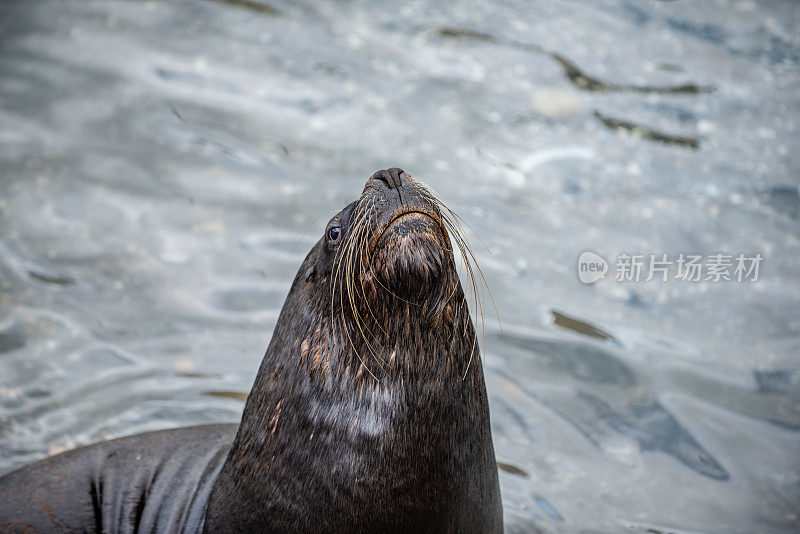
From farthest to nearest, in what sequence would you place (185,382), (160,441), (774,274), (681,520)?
(774,274) < (185,382) < (681,520) < (160,441)

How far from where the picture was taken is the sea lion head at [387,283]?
102 inches

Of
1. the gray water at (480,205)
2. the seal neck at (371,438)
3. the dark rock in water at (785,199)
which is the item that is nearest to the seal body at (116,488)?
the seal neck at (371,438)

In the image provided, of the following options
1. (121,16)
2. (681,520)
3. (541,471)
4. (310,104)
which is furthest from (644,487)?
(121,16)

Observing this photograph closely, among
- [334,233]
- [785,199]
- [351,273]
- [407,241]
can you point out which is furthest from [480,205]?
[407,241]

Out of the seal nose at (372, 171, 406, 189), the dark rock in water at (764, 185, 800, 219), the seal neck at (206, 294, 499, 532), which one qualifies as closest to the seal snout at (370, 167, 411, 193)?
the seal nose at (372, 171, 406, 189)

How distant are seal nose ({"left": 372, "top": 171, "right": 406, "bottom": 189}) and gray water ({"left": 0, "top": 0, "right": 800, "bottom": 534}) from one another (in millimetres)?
1826

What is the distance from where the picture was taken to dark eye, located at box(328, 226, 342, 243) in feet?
9.42

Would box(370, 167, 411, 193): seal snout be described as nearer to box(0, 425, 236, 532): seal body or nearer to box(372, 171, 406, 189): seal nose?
box(372, 171, 406, 189): seal nose

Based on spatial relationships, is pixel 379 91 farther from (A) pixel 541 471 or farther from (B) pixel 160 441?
(B) pixel 160 441

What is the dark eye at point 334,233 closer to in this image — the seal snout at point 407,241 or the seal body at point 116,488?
the seal snout at point 407,241

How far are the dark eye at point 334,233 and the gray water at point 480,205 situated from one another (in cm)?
171

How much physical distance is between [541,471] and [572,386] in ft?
2.31

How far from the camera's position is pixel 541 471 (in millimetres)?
4242

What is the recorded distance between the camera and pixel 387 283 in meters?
2.61
